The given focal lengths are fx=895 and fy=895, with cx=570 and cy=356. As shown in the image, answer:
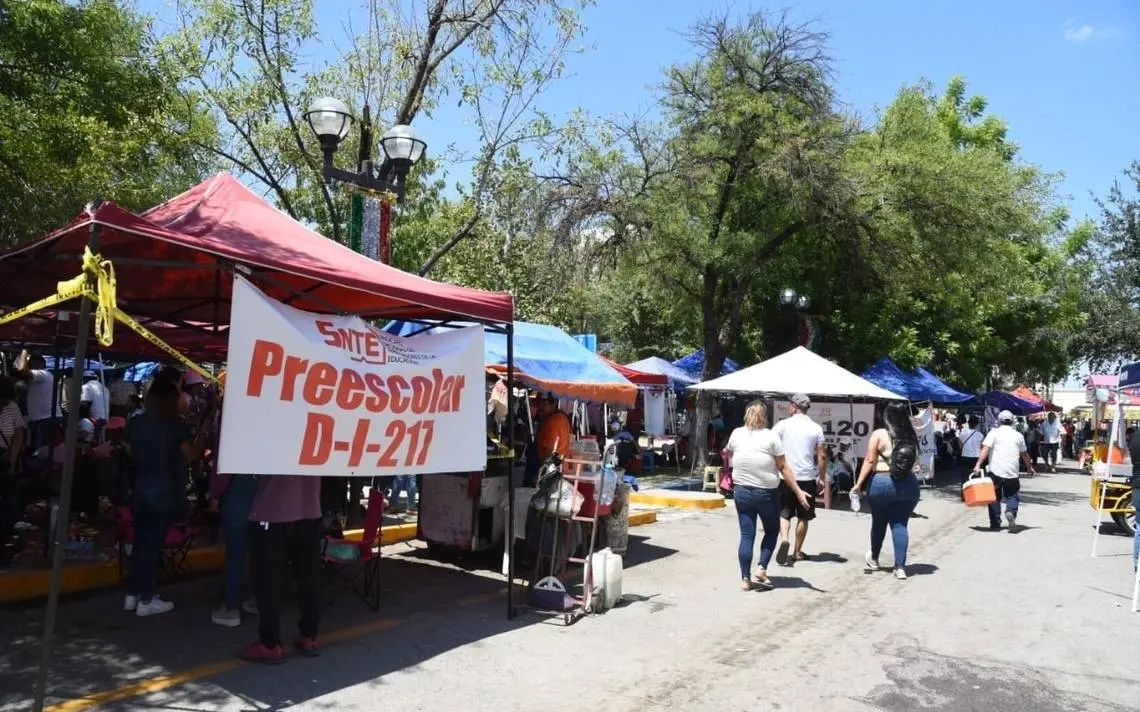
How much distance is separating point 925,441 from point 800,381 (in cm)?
678

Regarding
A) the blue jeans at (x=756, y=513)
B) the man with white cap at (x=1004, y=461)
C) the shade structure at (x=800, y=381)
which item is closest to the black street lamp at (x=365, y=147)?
the blue jeans at (x=756, y=513)

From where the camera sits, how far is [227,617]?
6.59 metres

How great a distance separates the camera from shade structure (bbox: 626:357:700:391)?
22.7 meters

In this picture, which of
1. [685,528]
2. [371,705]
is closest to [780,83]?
[685,528]

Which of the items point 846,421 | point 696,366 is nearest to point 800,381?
point 846,421

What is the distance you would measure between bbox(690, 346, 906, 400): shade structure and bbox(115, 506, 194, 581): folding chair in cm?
1110

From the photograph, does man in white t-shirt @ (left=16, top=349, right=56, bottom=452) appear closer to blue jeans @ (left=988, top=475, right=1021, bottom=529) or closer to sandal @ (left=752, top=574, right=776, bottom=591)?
sandal @ (left=752, top=574, right=776, bottom=591)

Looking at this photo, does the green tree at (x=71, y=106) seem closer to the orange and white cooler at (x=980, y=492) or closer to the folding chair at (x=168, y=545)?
the folding chair at (x=168, y=545)

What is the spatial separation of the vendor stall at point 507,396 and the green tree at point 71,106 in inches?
187

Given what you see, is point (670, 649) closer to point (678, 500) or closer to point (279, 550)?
point (279, 550)

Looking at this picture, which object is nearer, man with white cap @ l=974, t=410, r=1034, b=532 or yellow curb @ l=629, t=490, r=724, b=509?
man with white cap @ l=974, t=410, r=1034, b=532

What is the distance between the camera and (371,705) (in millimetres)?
5117

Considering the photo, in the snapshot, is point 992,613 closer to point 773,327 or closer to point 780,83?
point 780,83

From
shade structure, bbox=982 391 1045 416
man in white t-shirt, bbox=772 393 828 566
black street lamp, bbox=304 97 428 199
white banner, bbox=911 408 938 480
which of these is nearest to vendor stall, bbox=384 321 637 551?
black street lamp, bbox=304 97 428 199
